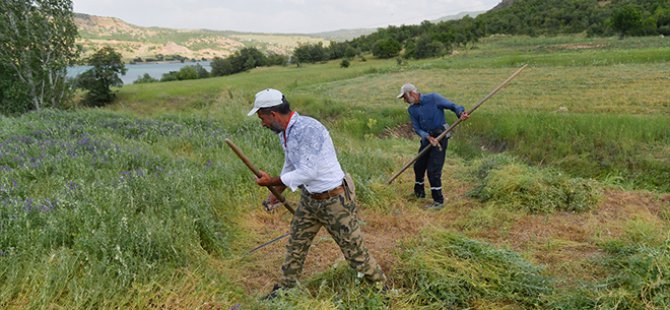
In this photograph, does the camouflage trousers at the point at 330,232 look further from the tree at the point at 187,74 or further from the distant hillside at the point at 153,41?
the distant hillside at the point at 153,41

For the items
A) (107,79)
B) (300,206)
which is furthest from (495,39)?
(300,206)

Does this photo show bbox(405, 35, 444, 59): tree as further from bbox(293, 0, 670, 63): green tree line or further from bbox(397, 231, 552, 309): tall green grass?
bbox(397, 231, 552, 309): tall green grass

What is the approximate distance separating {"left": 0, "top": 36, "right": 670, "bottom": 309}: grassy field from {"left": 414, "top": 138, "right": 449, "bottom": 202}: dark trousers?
306 mm

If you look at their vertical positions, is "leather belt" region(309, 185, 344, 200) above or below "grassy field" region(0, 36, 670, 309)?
above

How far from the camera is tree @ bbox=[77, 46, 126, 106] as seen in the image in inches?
1096

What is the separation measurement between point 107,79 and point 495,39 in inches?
1551

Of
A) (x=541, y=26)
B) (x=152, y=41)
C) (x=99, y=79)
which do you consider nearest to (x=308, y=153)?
(x=99, y=79)

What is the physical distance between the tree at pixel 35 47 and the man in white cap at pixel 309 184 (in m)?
20.9

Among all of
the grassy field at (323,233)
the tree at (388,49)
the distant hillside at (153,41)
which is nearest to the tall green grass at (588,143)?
the grassy field at (323,233)

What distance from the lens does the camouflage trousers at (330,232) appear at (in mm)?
3066

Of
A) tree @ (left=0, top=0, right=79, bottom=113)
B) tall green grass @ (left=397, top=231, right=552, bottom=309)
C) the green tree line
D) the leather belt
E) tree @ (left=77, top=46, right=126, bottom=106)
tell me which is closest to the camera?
the leather belt

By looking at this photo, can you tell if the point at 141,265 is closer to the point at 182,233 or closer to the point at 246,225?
the point at 182,233

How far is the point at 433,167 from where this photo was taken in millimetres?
5594

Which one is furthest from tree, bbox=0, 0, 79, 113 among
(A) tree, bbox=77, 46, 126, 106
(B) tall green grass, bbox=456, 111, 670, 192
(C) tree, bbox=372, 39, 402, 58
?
(C) tree, bbox=372, 39, 402, 58
